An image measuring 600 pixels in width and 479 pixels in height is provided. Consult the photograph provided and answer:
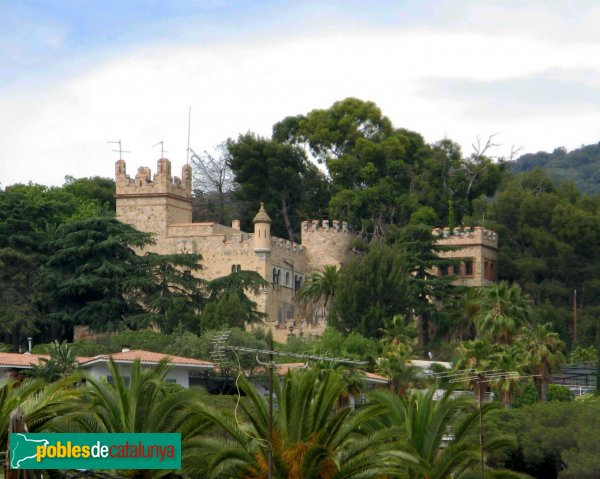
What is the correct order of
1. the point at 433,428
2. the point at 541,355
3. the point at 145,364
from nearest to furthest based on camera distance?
the point at 433,428
the point at 145,364
the point at 541,355

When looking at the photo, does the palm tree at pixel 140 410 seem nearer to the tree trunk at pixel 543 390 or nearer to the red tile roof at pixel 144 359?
the red tile roof at pixel 144 359

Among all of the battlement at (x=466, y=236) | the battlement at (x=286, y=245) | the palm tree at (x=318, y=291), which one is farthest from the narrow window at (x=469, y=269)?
the battlement at (x=286, y=245)

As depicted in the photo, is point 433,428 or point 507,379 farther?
point 507,379

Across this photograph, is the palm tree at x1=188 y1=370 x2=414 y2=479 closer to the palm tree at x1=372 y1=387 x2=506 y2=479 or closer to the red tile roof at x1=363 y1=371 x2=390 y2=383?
the palm tree at x1=372 y1=387 x2=506 y2=479

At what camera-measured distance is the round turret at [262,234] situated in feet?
264

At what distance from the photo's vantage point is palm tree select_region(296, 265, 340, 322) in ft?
261

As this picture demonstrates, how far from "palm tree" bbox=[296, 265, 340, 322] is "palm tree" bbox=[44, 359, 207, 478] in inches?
1545

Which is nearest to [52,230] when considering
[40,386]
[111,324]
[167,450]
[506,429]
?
[111,324]

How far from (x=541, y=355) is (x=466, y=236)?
18.2m

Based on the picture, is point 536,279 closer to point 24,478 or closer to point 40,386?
point 40,386

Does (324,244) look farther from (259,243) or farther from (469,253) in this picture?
(469,253)

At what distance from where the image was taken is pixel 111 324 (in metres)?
76.5

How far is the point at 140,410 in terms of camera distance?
39625mm

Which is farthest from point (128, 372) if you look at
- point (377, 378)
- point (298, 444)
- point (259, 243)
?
point (298, 444)
